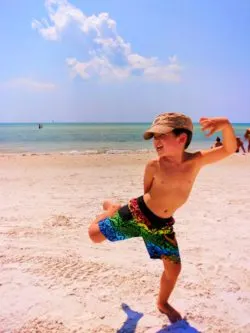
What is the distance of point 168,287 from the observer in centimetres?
327

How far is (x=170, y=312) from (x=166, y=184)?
43.5 inches

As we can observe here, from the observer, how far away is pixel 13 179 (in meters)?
9.91

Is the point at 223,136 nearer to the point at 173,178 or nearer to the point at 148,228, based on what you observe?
the point at 173,178

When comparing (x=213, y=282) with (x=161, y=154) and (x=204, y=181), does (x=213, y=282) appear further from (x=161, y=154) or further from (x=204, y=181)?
(x=204, y=181)

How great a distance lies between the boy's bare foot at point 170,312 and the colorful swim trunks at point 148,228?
1.50 feet

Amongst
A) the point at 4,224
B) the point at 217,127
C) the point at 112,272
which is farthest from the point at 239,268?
the point at 4,224

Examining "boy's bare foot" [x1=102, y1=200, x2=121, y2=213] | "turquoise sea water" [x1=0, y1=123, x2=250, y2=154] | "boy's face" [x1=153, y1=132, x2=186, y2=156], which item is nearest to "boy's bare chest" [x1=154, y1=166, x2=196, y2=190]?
"boy's face" [x1=153, y1=132, x2=186, y2=156]

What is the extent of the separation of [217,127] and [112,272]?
1986 mm

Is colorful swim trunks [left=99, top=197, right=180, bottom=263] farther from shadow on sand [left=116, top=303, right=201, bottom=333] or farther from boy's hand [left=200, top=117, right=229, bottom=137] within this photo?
boy's hand [left=200, top=117, right=229, bottom=137]

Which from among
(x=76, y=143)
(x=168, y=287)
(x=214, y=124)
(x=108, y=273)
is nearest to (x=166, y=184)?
(x=214, y=124)

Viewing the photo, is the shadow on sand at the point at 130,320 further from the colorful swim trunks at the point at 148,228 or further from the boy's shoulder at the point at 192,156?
the boy's shoulder at the point at 192,156

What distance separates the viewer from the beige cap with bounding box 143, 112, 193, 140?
2.95m

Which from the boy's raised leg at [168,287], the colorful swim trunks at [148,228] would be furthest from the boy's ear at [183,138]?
the boy's raised leg at [168,287]

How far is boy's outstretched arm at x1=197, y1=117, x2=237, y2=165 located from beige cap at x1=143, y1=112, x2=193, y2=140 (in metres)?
0.13
